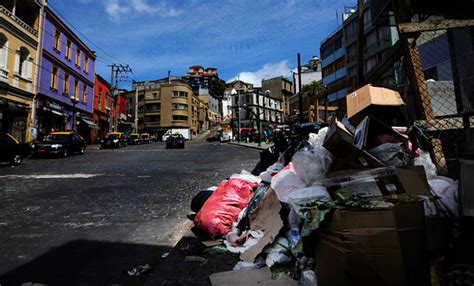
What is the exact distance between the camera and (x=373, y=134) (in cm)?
233

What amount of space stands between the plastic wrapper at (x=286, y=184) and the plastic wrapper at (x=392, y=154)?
68 cm

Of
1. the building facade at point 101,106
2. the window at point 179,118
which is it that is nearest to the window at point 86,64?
the building facade at point 101,106

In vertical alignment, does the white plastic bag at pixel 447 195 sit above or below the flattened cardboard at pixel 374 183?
below

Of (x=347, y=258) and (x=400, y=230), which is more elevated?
(x=400, y=230)

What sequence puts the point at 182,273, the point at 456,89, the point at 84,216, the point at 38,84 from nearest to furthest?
the point at 182,273 → the point at 456,89 → the point at 84,216 → the point at 38,84

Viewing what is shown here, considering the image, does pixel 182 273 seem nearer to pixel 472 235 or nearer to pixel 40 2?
pixel 472 235

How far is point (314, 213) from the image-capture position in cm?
173

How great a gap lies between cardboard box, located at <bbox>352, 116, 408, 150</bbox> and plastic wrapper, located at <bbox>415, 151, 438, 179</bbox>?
0.19 metres

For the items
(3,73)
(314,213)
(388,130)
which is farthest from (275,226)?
(3,73)

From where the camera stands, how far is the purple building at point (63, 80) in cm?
2056

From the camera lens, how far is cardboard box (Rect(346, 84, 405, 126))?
105 inches

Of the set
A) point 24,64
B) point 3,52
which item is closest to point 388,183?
point 3,52

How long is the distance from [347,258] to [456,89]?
2565 millimetres

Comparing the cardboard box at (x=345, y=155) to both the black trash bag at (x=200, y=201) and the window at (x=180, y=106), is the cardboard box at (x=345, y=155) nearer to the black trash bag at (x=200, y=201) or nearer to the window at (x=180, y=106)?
the black trash bag at (x=200, y=201)
